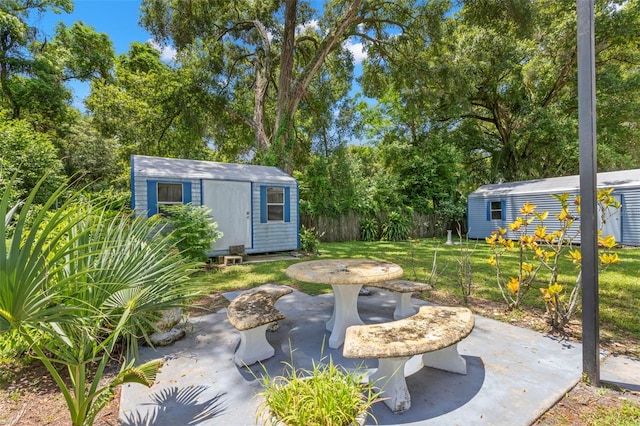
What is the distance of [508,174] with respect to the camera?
16.0 meters

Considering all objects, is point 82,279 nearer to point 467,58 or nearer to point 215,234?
point 215,234

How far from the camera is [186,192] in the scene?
25.3 feet

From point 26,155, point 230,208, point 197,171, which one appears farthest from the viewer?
point 230,208

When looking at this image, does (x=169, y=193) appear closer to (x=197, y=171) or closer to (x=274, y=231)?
(x=197, y=171)

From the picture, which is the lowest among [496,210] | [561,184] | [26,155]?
[496,210]

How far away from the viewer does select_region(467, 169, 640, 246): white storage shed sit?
967cm

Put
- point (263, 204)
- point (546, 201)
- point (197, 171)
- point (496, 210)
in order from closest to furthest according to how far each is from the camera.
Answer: point (197, 171)
point (263, 204)
point (546, 201)
point (496, 210)

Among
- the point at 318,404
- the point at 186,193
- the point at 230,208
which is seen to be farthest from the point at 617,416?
the point at 186,193

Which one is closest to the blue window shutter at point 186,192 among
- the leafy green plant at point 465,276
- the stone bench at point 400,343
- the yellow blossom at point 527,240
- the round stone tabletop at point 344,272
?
the round stone tabletop at point 344,272

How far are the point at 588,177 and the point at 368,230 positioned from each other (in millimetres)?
11163

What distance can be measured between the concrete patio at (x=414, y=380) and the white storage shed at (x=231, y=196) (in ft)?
15.8

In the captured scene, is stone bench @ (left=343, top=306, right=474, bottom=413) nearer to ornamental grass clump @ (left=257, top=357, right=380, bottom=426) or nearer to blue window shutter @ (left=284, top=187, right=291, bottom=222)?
ornamental grass clump @ (left=257, top=357, right=380, bottom=426)

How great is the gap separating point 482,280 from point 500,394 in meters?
3.95

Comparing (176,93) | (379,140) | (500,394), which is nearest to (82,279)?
(500,394)
